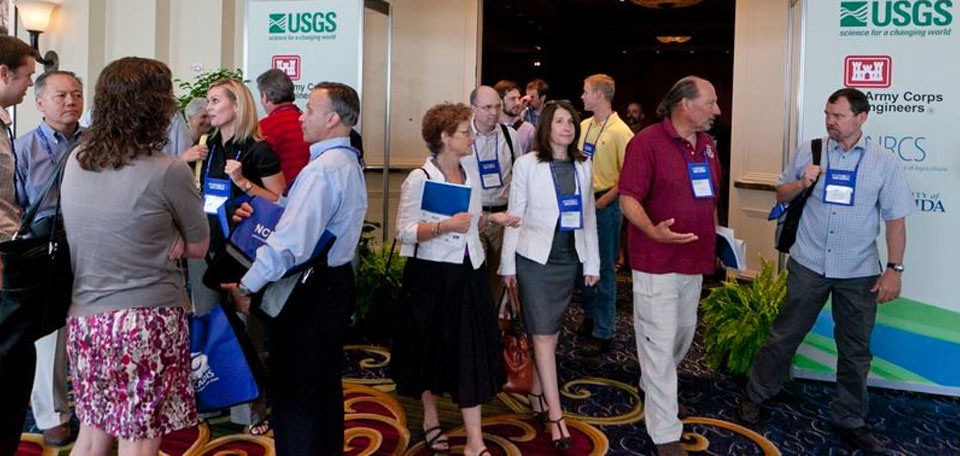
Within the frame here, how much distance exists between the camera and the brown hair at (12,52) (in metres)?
2.71

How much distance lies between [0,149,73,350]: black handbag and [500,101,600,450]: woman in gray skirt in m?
1.70

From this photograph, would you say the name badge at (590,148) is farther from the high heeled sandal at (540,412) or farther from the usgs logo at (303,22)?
the high heeled sandal at (540,412)

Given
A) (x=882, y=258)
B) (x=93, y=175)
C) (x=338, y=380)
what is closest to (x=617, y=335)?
(x=882, y=258)

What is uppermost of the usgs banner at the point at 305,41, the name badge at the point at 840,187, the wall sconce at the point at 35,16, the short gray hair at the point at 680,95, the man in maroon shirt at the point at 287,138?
the wall sconce at the point at 35,16

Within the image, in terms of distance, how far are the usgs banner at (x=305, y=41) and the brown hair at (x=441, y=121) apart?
1838mm

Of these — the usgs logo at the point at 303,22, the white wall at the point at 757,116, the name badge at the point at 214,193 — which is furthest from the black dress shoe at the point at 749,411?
the usgs logo at the point at 303,22

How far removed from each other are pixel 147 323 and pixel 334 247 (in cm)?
63

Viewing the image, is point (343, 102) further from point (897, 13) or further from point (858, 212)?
point (897, 13)

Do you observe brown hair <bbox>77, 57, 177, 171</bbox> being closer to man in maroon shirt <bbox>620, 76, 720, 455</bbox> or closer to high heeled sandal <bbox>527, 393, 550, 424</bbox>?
man in maroon shirt <bbox>620, 76, 720, 455</bbox>

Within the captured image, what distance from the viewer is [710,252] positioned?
318 centimetres

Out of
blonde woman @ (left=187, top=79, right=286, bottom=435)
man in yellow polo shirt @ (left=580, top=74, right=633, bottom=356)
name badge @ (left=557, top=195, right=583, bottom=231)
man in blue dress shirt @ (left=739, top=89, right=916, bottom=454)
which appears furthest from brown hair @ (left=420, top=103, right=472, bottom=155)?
man in yellow polo shirt @ (left=580, top=74, right=633, bottom=356)

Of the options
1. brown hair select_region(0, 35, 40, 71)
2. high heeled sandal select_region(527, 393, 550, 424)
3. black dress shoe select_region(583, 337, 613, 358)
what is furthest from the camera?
black dress shoe select_region(583, 337, 613, 358)

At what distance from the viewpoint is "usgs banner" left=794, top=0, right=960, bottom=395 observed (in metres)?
3.91

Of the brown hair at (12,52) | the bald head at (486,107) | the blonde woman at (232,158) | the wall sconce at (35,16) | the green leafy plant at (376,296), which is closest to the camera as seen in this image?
the brown hair at (12,52)
